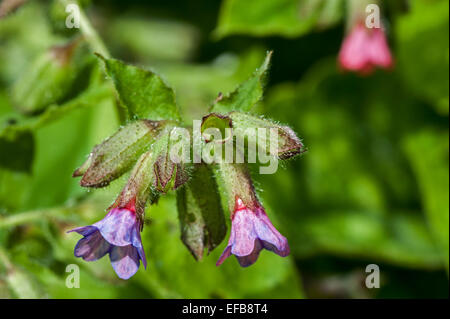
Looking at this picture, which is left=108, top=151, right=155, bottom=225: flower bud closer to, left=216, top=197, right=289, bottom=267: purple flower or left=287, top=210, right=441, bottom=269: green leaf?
left=216, top=197, right=289, bottom=267: purple flower

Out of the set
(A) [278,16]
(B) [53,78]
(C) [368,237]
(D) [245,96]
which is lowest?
(D) [245,96]

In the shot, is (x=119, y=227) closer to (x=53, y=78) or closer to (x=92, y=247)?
(x=92, y=247)

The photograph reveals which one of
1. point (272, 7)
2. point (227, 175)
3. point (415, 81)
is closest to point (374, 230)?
point (415, 81)

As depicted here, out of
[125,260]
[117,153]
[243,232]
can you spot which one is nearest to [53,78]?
[117,153]

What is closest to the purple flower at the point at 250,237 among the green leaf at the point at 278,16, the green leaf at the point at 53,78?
the green leaf at the point at 53,78

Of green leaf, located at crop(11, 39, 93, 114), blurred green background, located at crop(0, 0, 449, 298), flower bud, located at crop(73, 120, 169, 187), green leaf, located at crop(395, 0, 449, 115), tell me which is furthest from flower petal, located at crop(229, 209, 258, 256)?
green leaf, located at crop(395, 0, 449, 115)

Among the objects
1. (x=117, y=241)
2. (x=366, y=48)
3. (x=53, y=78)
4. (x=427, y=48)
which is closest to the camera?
(x=117, y=241)
